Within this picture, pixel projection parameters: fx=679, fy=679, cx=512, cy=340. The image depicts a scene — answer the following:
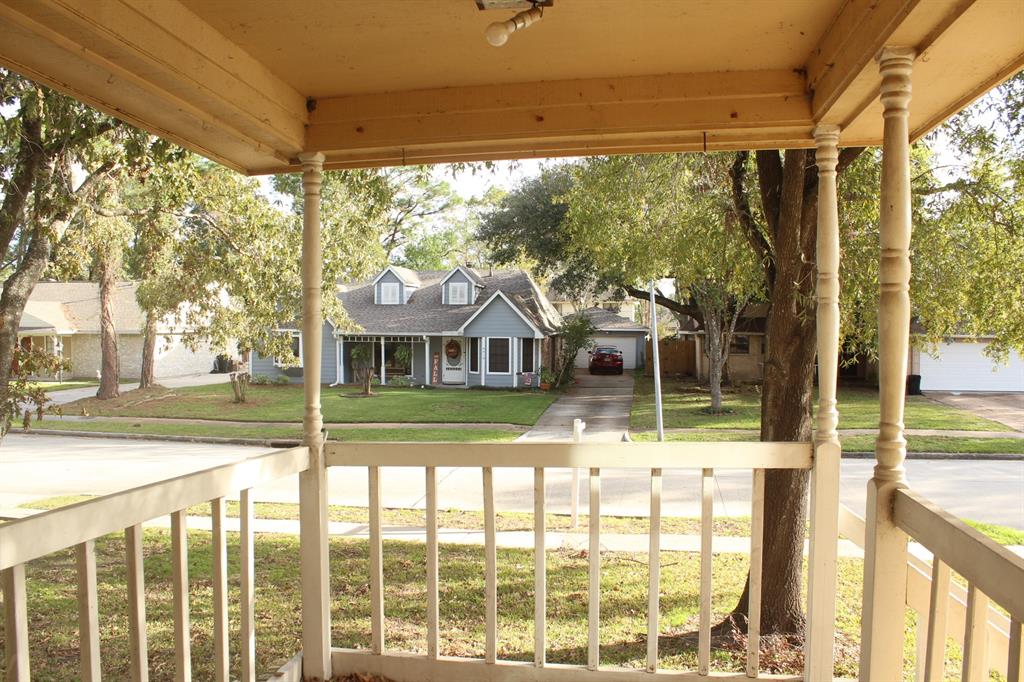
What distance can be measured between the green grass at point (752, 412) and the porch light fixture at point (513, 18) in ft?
40.1

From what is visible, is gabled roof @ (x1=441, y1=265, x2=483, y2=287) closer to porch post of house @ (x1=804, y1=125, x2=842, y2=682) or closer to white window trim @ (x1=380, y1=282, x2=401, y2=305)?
white window trim @ (x1=380, y1=282, x2=401, y2=305)

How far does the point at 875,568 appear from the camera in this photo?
192cm

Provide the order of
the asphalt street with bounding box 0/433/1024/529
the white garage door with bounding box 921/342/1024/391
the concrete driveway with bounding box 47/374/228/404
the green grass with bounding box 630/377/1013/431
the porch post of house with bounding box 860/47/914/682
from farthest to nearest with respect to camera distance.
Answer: the concrete driveway with bounding box 47/374/228/404
the white garage door with bounding box 921/342/1024/391
the green grass with bounding box 630/377/1013/431
the asphalt street with bounding box 0/433/1024/529
the porch post of house with bounding box 860/47/914/682

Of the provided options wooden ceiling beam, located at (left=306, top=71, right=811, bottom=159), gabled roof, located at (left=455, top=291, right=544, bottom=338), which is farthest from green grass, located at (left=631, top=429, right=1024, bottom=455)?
wooden ceiling beam, located at (left=306, top=71, right=811, bottom=159)

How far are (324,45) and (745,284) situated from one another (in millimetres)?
5015

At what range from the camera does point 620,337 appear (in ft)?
108

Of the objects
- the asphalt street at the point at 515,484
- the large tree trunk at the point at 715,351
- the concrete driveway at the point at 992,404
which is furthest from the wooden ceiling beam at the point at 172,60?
the concrete driveway at the point at 992,404

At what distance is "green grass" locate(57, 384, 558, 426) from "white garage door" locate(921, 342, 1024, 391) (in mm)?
10588

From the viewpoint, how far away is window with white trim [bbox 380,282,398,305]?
889 inches

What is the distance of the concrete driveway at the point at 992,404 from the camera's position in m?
14.5

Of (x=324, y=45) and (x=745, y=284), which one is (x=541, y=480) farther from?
(x=745, y=284)

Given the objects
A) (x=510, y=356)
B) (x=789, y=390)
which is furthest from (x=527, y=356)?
(x=789, y=390)

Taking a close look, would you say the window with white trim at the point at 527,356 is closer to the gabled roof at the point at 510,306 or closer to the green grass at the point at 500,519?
the gabled roof at the point at 510,306

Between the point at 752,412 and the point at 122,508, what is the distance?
49.7ft
